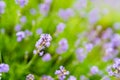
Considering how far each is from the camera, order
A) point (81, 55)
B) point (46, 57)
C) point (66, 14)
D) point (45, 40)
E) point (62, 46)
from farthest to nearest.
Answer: point (66, 14)
point (81, 55)
point (46, 57)
point (62, 46)
point (45, 40)

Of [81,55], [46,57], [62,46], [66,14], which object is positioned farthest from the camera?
[66,14]

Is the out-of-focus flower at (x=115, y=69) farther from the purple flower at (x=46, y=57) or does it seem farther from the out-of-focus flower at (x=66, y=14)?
the out-of-focus flower at (x=66, y=14)

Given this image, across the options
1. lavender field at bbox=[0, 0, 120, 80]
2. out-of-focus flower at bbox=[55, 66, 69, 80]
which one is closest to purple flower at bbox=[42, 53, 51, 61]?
lavender field at bbox=[0, 0, 120, 80]

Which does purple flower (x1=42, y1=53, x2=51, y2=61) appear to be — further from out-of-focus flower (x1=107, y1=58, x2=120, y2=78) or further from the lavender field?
out-of-focus flower (x1=107, y1=58, x2=120, y2=78)

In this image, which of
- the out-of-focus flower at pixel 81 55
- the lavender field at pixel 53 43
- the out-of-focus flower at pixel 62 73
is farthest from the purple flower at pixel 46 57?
the out-of-focus flower at pixel 62 73

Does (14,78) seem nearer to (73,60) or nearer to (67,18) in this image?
(73,60)

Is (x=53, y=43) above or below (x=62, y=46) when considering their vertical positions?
above

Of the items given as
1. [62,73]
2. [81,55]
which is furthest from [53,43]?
[62,73]

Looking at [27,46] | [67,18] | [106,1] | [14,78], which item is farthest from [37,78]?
[106,1]

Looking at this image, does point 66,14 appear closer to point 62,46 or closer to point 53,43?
point 53,43
